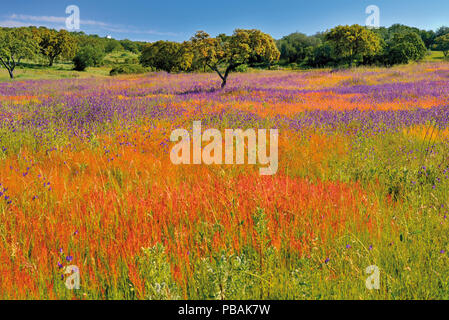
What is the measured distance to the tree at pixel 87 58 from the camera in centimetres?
6125

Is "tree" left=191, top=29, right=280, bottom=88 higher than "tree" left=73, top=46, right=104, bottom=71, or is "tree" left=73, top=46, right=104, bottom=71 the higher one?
"tree" left=73, top=46, right=104, bottom=71

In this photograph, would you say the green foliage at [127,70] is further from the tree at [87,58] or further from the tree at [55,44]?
the tree at [55,44]

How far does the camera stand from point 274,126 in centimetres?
670

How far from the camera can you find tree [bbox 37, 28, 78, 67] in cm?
6650

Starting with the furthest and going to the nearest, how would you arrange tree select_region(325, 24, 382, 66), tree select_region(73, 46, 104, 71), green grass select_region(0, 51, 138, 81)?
tree select_region(73, 46, 104, 71)
green grass select_region(0, 51, 138, 81)
tree select_region(325, 24, 382, 66)

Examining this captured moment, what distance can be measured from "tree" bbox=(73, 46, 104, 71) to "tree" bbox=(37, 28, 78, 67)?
6.57m

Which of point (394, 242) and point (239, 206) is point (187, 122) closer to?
point (239, 206)

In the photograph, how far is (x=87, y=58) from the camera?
63094mm

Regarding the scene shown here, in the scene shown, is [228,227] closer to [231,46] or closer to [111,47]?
[231,46]

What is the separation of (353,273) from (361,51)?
4947 centimetres

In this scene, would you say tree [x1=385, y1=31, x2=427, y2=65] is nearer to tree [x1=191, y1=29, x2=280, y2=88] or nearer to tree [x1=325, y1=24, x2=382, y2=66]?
tree [x1=325, y1=24, x2=382, y2=66]

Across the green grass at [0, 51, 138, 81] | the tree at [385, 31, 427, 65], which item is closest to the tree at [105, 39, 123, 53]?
the green grass at [0, 51, 138, 81]

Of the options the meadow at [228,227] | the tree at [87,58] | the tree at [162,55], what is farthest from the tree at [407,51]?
the tree at [87,58]

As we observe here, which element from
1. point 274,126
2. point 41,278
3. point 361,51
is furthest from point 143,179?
point 361,51
